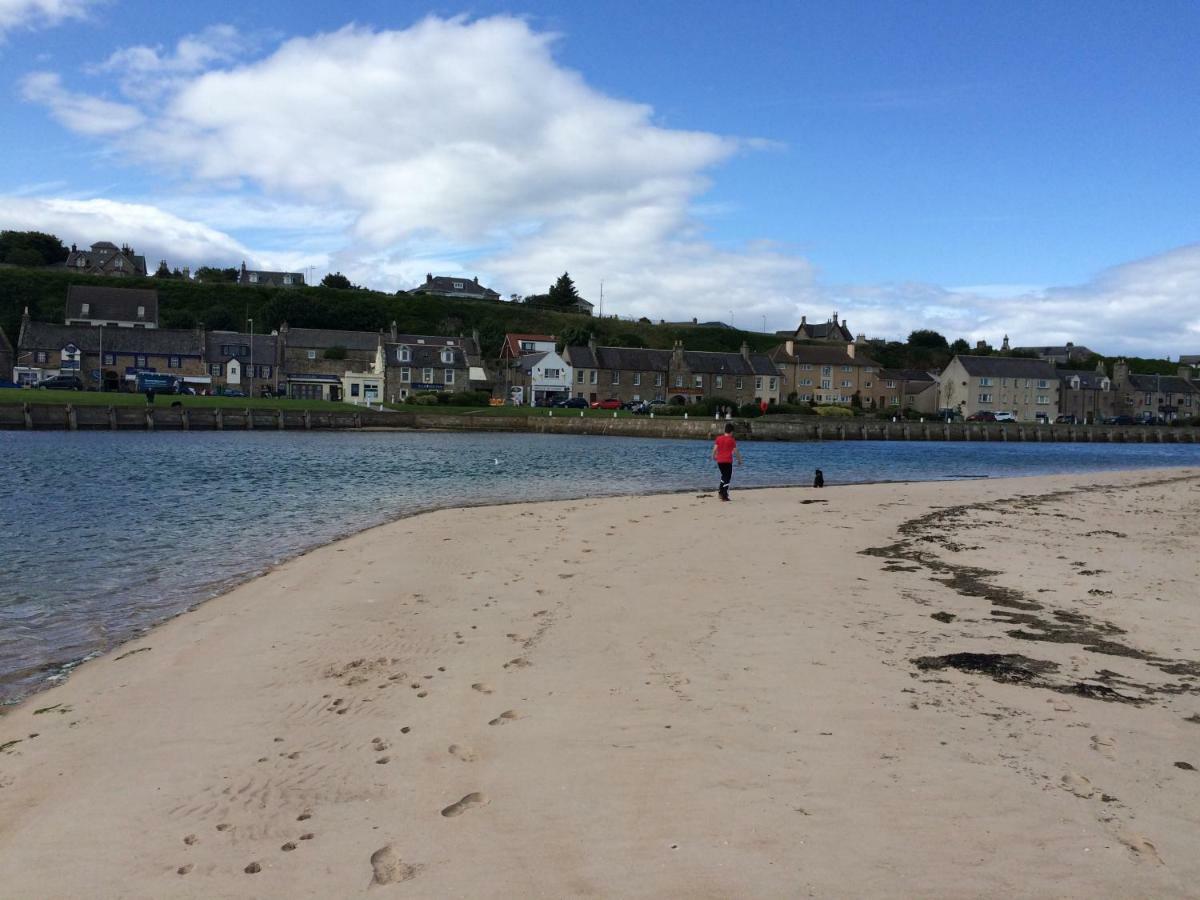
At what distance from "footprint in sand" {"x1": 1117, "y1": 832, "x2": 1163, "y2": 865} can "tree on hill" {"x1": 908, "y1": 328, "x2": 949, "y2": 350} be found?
171 metres

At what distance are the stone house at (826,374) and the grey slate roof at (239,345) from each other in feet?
219

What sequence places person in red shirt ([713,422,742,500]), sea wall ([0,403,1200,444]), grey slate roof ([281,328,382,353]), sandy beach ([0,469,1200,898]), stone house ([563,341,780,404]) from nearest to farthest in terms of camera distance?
sandy beach ([0,469,1200,898]) < person in red shirt ([713,422,742,500]) < sea wall ([0,403,1200,444]) < stone house ([563,341,780,404]) < grey slate roof ([281,328,382,353])

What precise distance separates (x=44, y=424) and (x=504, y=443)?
35.9 metres

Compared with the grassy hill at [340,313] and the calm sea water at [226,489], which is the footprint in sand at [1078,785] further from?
the grassy hill at [340,313]

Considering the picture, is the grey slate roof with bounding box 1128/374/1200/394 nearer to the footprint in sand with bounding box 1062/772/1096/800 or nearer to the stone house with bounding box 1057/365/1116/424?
the stone house with bounding box 1057/365/1116/424

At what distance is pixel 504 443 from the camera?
63.2 m

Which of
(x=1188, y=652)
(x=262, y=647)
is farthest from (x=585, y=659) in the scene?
(x=1188, y=652)

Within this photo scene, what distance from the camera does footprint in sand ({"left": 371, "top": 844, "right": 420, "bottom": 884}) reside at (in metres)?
4.50

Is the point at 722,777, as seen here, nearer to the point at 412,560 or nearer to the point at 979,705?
the point at 979,705

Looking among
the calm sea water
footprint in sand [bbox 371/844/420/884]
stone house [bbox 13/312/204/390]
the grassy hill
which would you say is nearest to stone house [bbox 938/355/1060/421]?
the grassy hill

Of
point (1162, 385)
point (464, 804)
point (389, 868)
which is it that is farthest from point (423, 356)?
point (1162, 385)

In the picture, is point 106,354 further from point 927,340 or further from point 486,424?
point 927,340

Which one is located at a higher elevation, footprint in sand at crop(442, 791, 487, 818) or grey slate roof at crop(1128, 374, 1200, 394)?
grey slate roof at crop(1128, 374, 1200, 394)

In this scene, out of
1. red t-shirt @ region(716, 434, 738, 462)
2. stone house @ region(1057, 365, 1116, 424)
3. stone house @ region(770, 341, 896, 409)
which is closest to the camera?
red t-shirt @ region(716, 434, 738, 462)
